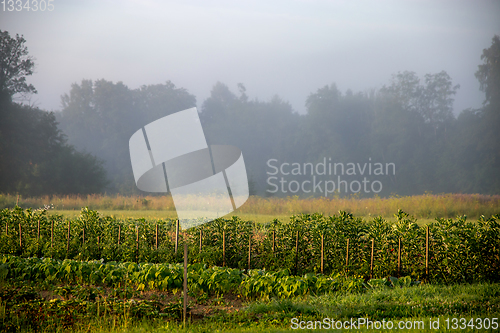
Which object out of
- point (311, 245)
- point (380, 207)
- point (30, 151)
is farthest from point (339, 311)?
Result: point (30, 151)

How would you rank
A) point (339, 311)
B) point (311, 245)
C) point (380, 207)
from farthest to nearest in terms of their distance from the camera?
point (380, 207)
point (311, 245)
point (339, 311)

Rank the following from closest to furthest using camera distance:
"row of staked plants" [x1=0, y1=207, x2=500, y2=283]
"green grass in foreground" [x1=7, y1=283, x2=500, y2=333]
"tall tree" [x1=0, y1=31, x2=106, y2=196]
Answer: "green grass in foreground" [x1=7, y1=283, x2=500, y2=333] → "row of staked plants" [x1=0, y1=207, x2=500, y2=283] → "tall tree" [x1=0, y1=31, x2=106, y2=196]

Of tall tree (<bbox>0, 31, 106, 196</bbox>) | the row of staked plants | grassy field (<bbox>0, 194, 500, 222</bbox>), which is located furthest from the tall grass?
tall tree (<bbox>0, 31, 106, 196</bbox>)

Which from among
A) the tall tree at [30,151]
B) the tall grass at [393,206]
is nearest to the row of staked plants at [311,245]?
the tall grass at [393,206]

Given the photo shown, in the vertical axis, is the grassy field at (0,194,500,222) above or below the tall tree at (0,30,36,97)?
below

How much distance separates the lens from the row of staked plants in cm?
585

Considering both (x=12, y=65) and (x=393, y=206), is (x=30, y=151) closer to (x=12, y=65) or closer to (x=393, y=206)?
(x=12, y=65)

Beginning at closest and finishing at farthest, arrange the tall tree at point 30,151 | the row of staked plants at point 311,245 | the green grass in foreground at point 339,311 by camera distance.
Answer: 1. the green grass in foreground at point 339,311
2. the row of staked plants at point 311,245
3. the tall tree at point 30,151

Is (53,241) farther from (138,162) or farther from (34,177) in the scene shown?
(34,177)

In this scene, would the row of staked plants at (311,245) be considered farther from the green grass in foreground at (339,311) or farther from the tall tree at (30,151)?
the tall tree at (30,151)

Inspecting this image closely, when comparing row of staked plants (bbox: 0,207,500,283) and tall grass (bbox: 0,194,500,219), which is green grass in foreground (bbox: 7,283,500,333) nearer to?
row of staked plants (bbox: 0,207,500,283)

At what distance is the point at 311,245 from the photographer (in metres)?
6.72

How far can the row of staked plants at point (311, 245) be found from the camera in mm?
5848

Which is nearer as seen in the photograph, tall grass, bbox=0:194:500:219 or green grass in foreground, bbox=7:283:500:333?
green grass in foreground, bbox=7:283:500:333
